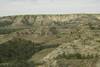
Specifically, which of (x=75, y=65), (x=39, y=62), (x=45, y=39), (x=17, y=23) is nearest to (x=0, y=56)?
(x=39, y=62)

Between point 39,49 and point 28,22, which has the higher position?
point 39,49

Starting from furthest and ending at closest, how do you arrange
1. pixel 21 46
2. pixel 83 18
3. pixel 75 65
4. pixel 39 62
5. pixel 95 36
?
pixel 83 18 < pixel 21 46 < pixel 95 36 < pixel 39 62 < pixel 75 65

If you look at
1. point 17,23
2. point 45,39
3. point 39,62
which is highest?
point 39,62

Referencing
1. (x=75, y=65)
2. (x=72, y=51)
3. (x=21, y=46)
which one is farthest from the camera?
(x=21, y=46)

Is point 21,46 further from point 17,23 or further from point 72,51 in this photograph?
point 17,23

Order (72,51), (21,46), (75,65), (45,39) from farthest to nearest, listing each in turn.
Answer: (45,39) < (21,46) < (72,51) < (75,65)

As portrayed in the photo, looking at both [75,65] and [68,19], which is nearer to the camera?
[75,65]

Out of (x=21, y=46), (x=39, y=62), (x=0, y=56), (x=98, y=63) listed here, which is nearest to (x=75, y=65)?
(x=98, y=63)

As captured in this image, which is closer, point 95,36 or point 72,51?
point 72,51

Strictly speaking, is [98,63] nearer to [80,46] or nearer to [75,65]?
[75,65]
